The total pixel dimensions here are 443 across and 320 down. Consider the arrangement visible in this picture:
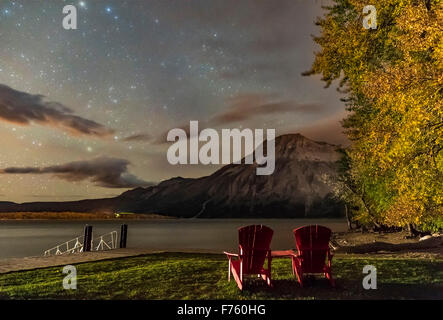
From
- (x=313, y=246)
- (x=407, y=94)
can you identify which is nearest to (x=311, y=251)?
(x=313, y=246)

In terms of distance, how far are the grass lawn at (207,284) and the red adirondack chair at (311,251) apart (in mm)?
329

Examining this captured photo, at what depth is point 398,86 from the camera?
951cm

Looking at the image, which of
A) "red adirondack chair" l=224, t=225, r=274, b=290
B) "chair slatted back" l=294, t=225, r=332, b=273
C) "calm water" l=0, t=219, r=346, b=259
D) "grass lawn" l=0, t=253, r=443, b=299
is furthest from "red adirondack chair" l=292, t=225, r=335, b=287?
"calm water" l=0, t=219, r=346, b=259

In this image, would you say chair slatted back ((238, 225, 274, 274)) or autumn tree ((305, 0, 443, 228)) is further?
autumn tree ((305, 0, 443, 228))

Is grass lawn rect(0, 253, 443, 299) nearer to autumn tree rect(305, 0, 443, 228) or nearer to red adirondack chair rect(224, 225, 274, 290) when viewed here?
red adirondack chair rect(224, 225, 274, 290)

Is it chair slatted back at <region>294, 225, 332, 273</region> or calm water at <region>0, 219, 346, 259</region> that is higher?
chair slatted back at <region>294, 225, 332, 273</region>

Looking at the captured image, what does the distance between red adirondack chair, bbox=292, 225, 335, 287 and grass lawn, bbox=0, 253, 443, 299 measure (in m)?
0.33

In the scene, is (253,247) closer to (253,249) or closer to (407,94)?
(253,249)

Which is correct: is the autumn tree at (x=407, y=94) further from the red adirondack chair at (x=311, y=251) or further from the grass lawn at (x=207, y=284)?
the red adirondack chair at (x=311, y=251)

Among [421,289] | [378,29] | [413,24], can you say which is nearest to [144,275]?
[421,289]

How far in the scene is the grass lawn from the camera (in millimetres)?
7121

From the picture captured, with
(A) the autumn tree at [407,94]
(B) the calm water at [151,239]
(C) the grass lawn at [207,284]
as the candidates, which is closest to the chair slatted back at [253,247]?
(C) the grass lawn at [207,284]

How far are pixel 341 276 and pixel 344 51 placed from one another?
7.62 m
